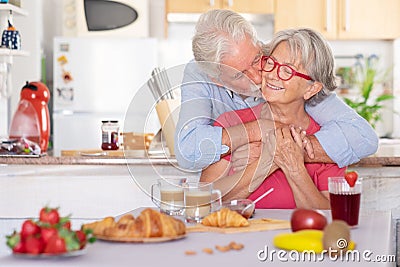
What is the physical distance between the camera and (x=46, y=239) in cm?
153

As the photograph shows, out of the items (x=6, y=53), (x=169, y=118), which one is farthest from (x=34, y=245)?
(x=6, y=53)

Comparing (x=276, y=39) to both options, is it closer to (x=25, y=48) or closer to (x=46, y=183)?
(x=46, y=183)

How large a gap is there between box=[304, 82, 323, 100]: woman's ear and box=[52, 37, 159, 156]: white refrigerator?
321 cm

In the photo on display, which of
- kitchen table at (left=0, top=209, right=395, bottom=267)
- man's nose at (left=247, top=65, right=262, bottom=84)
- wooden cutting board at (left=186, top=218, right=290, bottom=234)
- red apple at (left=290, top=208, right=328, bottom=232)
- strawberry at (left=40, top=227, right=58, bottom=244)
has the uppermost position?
man's nose at (left=247, top=65, right=262, bottom=84)

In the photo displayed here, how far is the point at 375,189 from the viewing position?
9.86 feet

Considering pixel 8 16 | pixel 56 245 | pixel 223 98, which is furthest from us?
pixel 8 16

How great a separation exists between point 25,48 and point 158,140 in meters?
3.09

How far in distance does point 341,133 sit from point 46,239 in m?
1.28

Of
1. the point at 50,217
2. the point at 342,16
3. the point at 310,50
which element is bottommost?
the point at 50,217

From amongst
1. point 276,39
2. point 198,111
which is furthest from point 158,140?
point 276,39

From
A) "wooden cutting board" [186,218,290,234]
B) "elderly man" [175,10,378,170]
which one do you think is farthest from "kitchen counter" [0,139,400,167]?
"wooden cutting board" [186,218,290,234]

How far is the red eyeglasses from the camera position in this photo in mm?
2416

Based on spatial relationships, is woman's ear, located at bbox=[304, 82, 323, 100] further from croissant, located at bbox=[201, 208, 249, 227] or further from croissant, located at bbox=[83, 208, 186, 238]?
croissant, located at bbox=[83, 208, 186, 238]

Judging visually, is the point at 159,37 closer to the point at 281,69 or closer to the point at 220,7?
the point at 220,7
